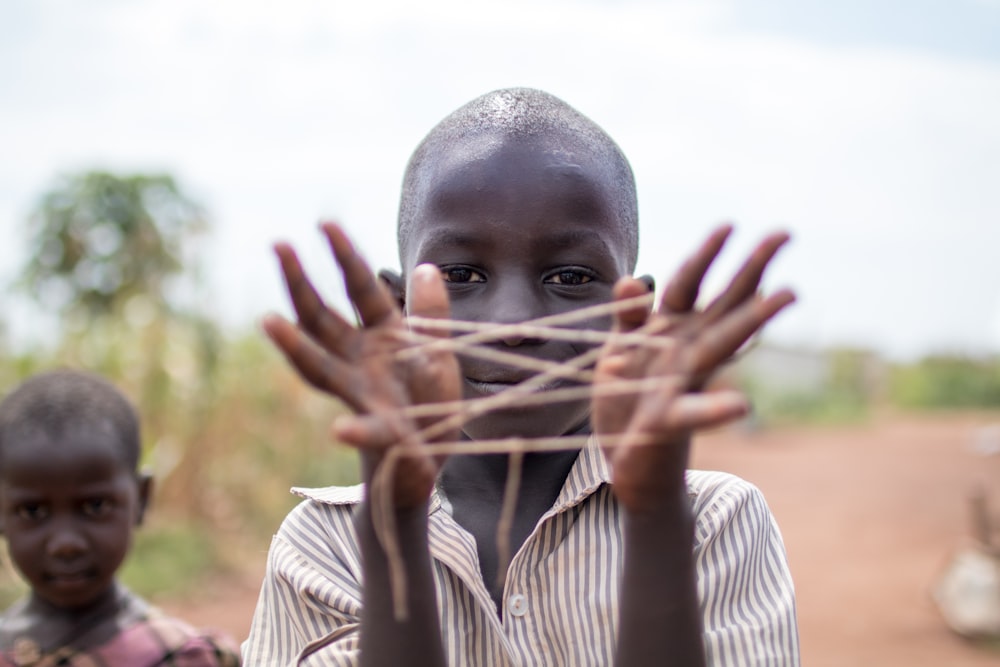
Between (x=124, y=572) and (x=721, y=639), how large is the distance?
269 inches

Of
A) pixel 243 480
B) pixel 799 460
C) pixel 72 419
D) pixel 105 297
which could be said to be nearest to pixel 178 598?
pixel 243 480

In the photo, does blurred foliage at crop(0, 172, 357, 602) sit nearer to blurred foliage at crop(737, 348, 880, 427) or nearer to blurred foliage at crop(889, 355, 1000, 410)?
blurred foliage at crop(737, 348, 880, 427)

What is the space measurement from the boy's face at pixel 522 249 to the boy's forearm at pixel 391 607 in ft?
1.50

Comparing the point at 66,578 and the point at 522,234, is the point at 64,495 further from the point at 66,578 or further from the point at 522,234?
the point at 522,234

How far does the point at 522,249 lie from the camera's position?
1.74m

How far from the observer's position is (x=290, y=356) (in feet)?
3.85

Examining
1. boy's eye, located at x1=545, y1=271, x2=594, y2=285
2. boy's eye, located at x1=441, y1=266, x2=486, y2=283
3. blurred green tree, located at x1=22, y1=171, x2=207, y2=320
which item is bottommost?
boy's eye, located at x1=545, y1=271, x2=594, y2=285

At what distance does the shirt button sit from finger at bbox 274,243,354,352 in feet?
2.18

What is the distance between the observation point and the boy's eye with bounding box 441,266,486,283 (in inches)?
70.5

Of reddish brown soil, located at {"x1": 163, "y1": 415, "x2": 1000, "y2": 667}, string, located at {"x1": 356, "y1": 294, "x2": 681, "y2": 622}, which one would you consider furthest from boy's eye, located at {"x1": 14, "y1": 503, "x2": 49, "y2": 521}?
reddish brown soil, located at {"x1": 163, "y1": 415, "x2": 1000, "y2": 667}

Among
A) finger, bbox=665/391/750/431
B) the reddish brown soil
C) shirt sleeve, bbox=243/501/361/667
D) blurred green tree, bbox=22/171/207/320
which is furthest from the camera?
blurred green tree, bbox=22/171/207/320

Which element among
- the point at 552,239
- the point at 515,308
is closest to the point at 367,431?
the point at 515,308

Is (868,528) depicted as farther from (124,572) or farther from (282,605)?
(282,605)

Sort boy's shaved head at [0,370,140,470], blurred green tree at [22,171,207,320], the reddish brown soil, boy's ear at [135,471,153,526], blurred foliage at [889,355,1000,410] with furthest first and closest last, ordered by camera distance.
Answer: blurred foliage at [889,355,1000,410]
blurred green tree at [22,171,207,320]
the reddish brown soil
boy's ear at [135,471,153,526]
boy's shaved head at [0,370,140,470]
